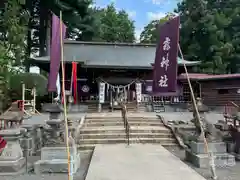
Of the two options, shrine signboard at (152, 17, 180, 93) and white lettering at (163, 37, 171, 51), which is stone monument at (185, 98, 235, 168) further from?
white lettering at (163, 37, 171, 51)

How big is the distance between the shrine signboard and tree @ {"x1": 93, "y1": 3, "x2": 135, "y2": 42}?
28.2 meters

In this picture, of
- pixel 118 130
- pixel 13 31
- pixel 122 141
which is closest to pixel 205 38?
pixel 13 31

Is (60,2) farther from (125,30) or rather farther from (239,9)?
(239,9)

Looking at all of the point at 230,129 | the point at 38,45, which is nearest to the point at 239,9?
the point at 38,45

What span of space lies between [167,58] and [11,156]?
15.0ft

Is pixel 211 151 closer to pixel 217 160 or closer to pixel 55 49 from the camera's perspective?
pixel 217 160

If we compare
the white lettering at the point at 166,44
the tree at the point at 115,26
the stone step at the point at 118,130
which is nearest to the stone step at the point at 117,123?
the stone step at the point at 118,130

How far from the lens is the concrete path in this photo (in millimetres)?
5551

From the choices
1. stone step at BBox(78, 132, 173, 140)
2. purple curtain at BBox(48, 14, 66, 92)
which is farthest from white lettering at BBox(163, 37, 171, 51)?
stone step at BBox(78, 132, 173, 140)

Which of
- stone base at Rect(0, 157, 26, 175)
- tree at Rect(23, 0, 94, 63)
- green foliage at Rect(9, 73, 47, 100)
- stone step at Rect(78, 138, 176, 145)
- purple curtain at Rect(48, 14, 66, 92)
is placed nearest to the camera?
purple curtain at Rect(48, 14, 66, 92)

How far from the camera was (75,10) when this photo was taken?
82.0 feet

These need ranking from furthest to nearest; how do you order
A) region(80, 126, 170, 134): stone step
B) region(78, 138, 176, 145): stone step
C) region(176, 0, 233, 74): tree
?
region(176, 0, 233, 74): tree < region(80, 126, 170, 134): stone step < region(78, 138, 176, 145): stone step

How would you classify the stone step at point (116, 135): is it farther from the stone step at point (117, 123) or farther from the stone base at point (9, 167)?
the stone base at point (9, 167)

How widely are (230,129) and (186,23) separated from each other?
22840mm
